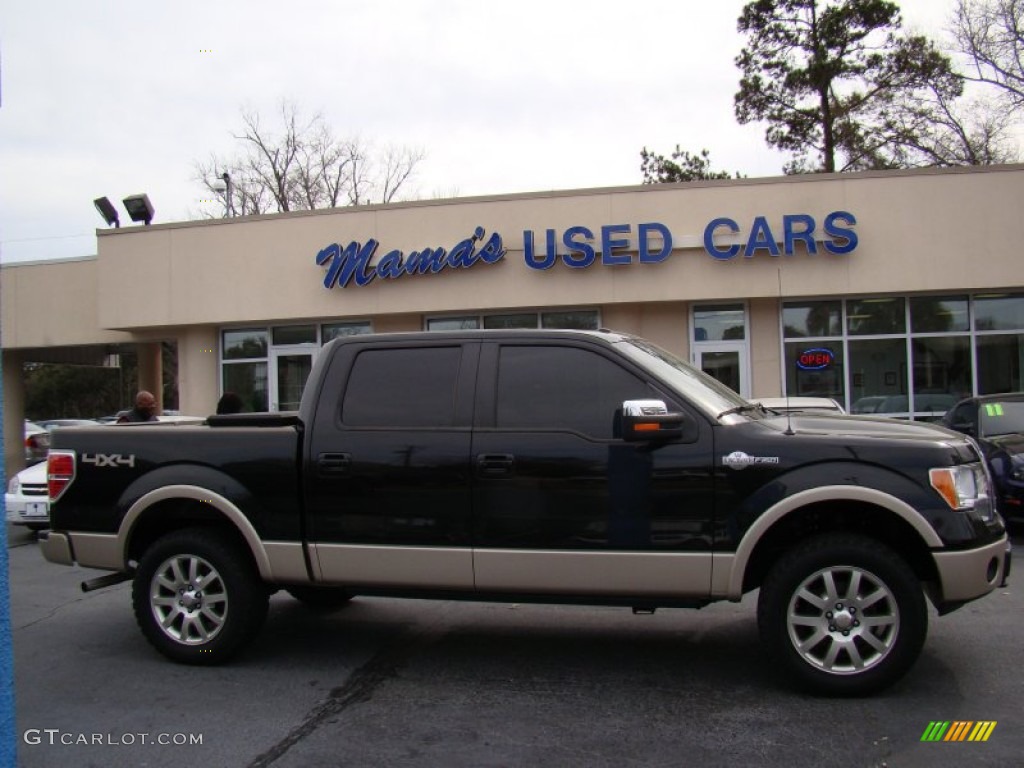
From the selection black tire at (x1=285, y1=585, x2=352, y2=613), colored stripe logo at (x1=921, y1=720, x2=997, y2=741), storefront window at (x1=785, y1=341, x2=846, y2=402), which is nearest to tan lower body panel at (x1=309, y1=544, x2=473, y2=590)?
black tire at (x1=285, y1=585, x2=352, y2=613)

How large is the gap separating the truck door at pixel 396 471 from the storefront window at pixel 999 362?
13.1m

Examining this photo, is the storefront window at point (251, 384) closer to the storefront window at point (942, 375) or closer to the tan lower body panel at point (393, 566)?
the storefront window at point (942, 375)

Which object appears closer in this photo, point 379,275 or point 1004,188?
point 1004,188

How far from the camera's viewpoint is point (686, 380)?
5117 mm

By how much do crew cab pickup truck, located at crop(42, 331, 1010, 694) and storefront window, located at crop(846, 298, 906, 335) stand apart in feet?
35.6

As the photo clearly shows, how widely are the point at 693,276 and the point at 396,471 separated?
36.0ft

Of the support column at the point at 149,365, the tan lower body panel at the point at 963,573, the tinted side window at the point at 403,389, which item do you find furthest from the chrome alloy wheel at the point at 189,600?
the support column at the point at 149,365

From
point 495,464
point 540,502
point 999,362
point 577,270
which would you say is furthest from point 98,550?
point 999,362

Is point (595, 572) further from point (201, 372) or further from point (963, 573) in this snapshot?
point (201, 372)

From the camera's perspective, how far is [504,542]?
4812 millimetres

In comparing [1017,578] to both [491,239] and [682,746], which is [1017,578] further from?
[491,239]

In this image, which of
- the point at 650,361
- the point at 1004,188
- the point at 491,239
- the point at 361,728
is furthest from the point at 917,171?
the point at 361,728

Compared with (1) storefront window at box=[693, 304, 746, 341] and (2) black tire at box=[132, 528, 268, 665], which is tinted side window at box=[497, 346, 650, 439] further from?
(1) storefront window at box=[693, 304, 746, 341]

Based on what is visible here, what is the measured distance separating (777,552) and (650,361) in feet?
4.34
